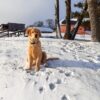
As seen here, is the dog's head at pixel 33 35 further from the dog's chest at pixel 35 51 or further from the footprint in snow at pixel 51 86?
the footprint in snow at pixel 51 86

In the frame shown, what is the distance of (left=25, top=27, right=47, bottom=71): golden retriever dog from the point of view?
11227 mm

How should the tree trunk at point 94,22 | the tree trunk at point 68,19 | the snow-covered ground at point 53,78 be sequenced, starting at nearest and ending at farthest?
the snow-covered ground at point 53,78 → the tree trunk at point 94,22 → the tree trunk at point 68,19

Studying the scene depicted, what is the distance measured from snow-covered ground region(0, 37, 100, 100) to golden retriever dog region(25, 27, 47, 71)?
0.82 ft

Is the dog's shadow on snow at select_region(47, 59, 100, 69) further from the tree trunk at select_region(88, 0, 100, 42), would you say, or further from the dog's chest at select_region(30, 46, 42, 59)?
the tree trunk at select_region(88, 0, 100, 42)

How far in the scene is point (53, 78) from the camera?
35.8 ft

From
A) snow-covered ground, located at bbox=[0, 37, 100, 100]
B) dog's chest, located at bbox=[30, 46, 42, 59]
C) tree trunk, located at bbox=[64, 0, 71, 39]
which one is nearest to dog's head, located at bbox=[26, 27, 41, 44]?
dog's chest, located at bbox=[30, 46, 42, 59]

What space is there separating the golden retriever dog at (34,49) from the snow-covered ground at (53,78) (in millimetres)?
251

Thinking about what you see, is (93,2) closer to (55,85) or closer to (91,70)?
→ (91,70)

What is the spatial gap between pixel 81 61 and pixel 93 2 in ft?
19.0

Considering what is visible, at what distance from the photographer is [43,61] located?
11711 millimetres

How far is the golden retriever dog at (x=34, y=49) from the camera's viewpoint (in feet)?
36.8

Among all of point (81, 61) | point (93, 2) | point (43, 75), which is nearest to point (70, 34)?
point (93, 2)

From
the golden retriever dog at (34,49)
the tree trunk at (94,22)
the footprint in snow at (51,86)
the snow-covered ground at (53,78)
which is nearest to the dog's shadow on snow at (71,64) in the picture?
the snow-covered ground at (53,78)

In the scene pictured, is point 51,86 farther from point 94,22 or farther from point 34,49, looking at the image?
point 94,22
